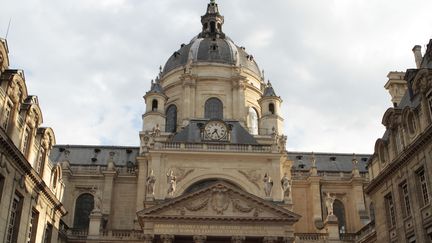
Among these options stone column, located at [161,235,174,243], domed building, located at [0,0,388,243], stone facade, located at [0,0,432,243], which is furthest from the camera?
domed building, located at [0,0,388,243]

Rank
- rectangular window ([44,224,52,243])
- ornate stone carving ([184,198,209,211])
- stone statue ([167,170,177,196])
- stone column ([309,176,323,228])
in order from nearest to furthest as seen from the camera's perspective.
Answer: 1. rectangular window ([44,224,52,243])
2. ornate stone carving ([184,198,209,211])
3. stone statue ([167,170,177,196])
4. stone column ([309,176,323,228])

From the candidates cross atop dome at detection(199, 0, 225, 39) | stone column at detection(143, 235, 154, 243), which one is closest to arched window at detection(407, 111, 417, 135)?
stone column at detection(143, 235, 154, 243)

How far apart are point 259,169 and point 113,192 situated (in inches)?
576

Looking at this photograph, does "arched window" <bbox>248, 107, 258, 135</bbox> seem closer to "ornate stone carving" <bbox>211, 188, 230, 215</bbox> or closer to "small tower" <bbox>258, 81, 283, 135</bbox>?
"small tower" <bbox>258, 81, 283, 135</bbox>

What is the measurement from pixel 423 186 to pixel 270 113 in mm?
30149

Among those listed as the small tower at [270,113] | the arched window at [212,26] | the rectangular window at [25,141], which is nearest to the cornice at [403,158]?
the rectangular window at [25,141]

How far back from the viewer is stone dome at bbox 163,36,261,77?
→ 6025 cm

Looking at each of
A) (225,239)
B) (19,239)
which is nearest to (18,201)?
(19,239)

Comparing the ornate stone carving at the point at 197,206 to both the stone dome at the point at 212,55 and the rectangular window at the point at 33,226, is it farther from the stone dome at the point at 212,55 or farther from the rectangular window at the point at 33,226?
the stone dome at the point at 212,55

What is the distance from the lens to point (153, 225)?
37844mm

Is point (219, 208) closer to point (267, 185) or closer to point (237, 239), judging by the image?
point (237, 239)

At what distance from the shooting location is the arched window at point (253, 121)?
5729cm

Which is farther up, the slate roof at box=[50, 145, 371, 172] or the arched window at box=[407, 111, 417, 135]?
the slate roof at box=[50, 145, 371, 172]

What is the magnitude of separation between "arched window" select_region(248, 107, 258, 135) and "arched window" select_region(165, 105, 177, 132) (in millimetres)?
8191
